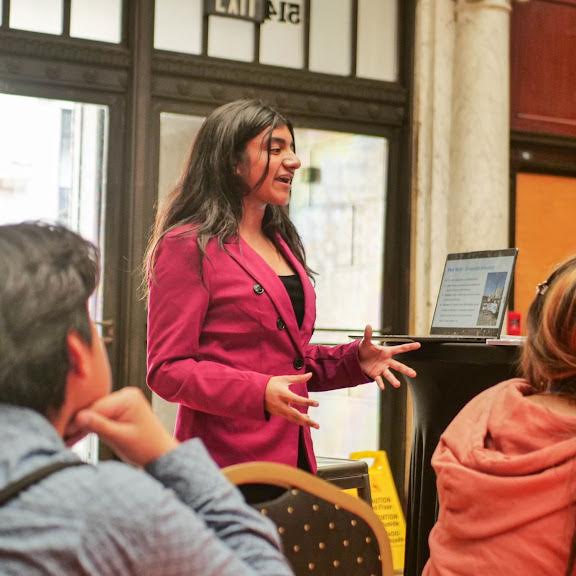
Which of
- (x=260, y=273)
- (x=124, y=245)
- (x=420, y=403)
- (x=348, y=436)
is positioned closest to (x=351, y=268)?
(x=348, y=436)

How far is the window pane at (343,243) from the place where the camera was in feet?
16.0

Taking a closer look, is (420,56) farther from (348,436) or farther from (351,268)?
(348,436)

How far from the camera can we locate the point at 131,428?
37.5 inches

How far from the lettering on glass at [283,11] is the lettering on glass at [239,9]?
0.15 ft

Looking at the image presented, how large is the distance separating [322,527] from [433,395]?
47.7 inches

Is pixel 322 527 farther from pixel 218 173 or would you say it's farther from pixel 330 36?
pixel 330 36

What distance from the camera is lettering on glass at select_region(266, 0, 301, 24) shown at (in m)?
4.70

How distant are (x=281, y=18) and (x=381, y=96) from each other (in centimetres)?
63

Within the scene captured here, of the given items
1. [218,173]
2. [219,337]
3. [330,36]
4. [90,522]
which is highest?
[330,36]

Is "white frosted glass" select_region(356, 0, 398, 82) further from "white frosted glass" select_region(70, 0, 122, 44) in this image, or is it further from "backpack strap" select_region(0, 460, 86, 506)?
"backpack strap" select_region(0, 460, 86, 506)

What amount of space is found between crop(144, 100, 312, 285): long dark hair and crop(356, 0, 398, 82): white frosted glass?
278 centimetres

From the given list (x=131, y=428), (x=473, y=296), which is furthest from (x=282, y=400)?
(x=131, y=428)

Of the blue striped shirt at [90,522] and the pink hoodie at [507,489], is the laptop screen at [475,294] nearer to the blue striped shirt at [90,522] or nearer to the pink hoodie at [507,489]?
the pink hoodie at [507,489]

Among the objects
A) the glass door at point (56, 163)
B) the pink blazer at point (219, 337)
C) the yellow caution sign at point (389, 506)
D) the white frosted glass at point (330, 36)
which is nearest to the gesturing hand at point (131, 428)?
the pink blazer at point (219, 337)
